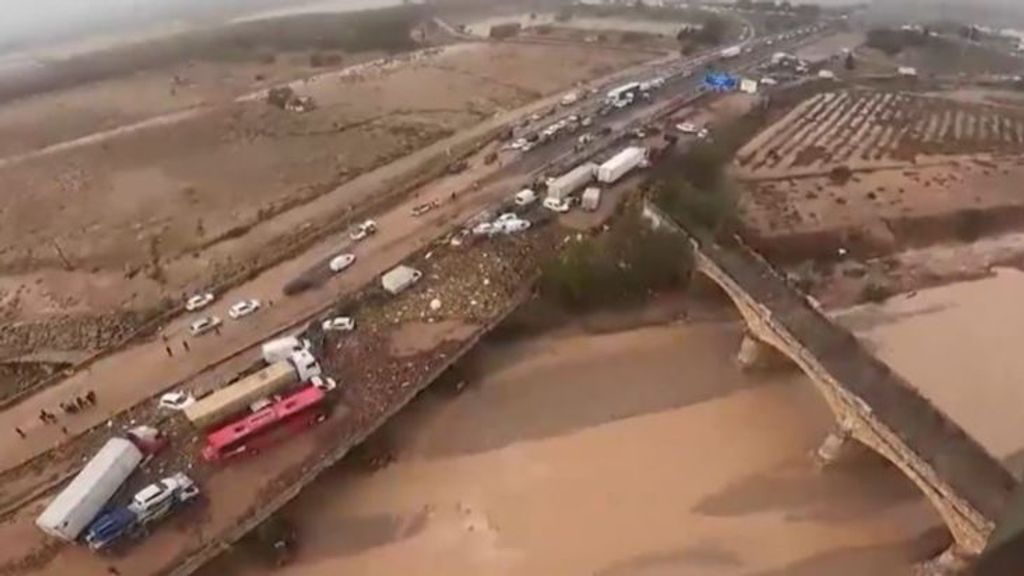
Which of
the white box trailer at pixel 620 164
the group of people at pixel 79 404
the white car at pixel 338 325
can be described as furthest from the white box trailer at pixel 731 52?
the group of people at pixel 79 404

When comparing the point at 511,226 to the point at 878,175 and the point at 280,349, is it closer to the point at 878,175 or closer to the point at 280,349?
the point at 280,349

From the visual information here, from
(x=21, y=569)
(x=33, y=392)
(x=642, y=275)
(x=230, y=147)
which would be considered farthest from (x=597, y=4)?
(x=21, y=569)

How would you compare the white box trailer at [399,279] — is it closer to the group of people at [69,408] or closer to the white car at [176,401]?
the white car at [176,401]

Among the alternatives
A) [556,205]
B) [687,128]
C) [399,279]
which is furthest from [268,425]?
[687,128]

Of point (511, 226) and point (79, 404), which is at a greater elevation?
point (511, 226)

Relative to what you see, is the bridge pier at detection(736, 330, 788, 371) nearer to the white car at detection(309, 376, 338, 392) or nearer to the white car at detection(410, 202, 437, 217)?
the white car at detection(309, 376, 338, 392)

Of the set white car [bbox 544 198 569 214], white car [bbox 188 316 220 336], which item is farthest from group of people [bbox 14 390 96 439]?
white car [bbox 544 198 569 214]
